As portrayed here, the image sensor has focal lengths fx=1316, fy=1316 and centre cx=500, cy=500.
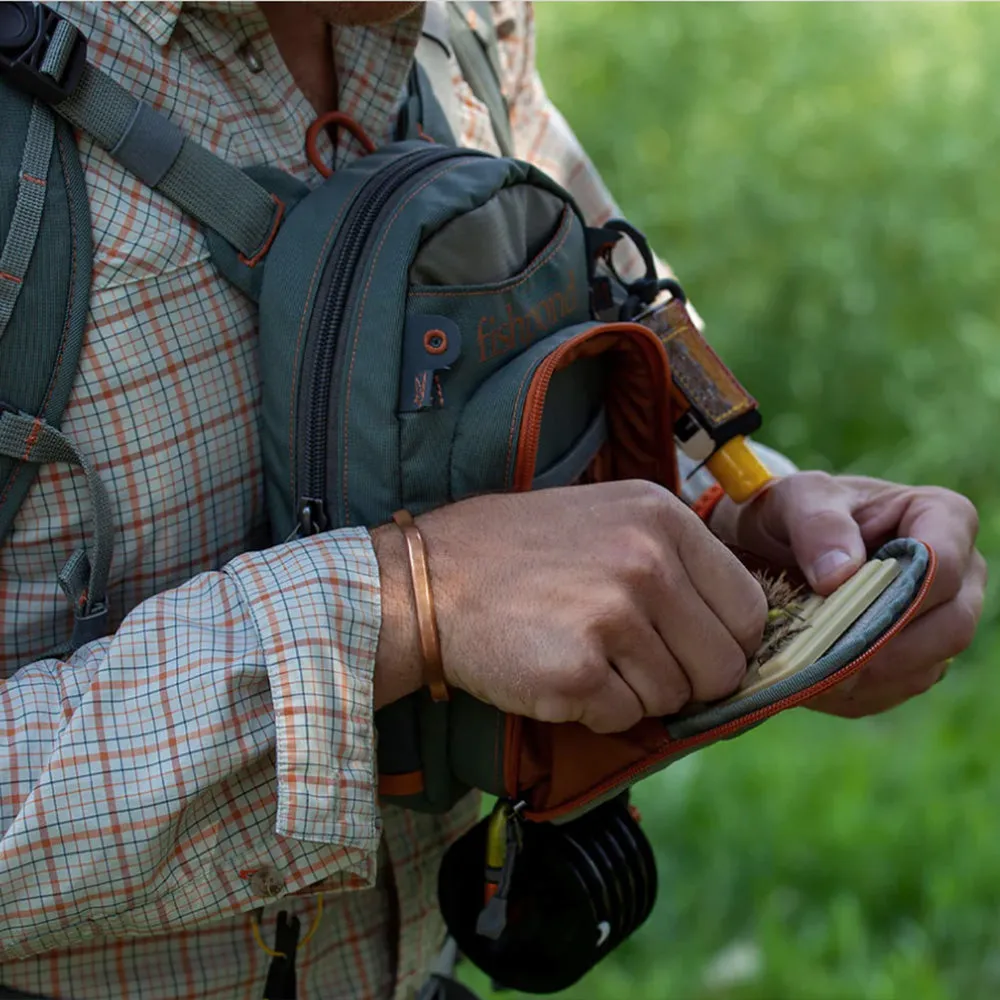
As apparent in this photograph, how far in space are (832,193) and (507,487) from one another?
3.24m

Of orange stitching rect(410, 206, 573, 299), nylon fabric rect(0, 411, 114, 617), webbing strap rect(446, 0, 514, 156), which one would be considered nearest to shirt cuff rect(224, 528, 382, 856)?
nylon fabric rect(0, 411, 114, 617)

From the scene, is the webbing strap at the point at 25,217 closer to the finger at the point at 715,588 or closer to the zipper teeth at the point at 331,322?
the zipper teeth at the point at 331,322

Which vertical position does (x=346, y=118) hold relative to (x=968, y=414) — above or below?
above

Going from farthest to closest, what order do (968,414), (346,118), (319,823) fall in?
(968,414)
(346,118)
(319,823)

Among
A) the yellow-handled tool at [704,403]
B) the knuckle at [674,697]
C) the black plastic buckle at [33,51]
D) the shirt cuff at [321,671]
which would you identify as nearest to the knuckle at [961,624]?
the yellow-handled tool at [704,403]

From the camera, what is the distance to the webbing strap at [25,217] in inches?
39.8

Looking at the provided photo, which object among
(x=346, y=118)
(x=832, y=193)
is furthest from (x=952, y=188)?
(x=346, y=118)

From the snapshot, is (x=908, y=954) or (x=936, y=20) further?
(x=936, y=20)

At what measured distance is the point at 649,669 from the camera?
1.09 metres

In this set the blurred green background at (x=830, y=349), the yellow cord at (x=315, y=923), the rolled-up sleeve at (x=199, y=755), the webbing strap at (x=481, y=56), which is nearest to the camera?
the rolled-up sleeve at (x=199, y=755)

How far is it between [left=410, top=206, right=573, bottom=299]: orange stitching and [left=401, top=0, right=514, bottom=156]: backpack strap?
22 centimetres

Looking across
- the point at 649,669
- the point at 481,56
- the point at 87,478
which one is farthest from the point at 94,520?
the point at 481,56

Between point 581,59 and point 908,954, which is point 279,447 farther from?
point 581,59

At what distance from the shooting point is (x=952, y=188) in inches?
158
